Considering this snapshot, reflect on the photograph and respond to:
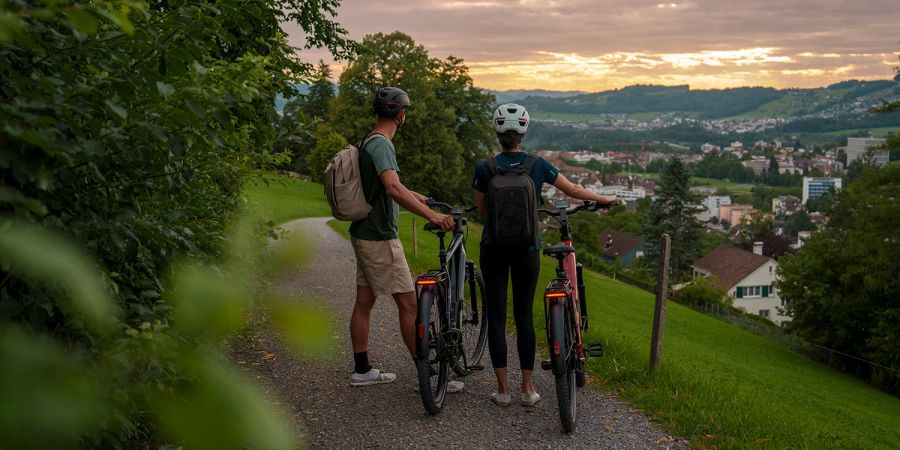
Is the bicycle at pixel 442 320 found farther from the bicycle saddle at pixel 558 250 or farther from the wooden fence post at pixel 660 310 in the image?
the wooden fence post at pixel 660 310

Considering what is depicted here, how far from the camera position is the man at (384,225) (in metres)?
5.64

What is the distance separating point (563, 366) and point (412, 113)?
4334 centimetres

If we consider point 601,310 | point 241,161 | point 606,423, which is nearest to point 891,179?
point 601,310

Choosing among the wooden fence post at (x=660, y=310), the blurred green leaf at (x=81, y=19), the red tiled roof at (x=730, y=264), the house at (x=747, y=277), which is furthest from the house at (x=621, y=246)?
the blurred green leaf at (x=81, y=19)

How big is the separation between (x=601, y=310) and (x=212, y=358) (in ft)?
83.5

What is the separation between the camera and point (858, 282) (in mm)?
40688

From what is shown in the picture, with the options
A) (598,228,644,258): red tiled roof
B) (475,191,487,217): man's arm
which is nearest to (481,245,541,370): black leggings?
(475,191,487,217): man's arm

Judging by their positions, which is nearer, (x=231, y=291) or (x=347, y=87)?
(x=231, y=291)

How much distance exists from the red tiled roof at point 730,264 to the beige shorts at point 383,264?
279ft

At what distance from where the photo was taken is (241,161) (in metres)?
3.76

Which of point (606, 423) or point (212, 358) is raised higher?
point (212, 358)

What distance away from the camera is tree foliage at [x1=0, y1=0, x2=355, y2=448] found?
817 mm

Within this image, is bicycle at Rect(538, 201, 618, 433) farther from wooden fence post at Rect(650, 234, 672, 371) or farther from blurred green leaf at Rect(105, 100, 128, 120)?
blurred green leaf at Rect(105, 100, 128, 120)

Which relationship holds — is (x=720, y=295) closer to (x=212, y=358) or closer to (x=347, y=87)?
(x=347, y=87)
